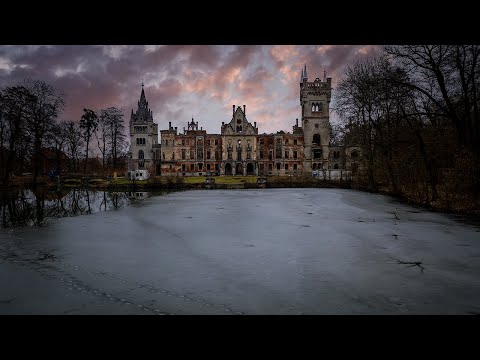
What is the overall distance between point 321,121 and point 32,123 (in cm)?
5337

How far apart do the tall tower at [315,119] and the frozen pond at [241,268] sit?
5745cm

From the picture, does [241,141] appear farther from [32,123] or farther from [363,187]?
[32,123]

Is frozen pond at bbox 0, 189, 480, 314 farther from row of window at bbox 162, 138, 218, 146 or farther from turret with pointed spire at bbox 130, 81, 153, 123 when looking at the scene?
turret with pointed spire at bbox 130, 81, 153, 123

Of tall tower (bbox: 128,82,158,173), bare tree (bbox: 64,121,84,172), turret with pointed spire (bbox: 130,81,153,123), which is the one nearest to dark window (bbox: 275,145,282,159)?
tall tower (bbox: 128,82,158,173)

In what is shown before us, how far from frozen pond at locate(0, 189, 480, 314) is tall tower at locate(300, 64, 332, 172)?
57453mm

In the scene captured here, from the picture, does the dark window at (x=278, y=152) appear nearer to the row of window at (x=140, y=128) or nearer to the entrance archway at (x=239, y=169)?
the entrance archway at (x=239, y=169)

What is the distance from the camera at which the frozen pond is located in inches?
177

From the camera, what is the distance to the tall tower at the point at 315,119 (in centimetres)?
6850

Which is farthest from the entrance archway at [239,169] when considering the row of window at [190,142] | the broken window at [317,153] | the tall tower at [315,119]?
the broken window at [317,153]

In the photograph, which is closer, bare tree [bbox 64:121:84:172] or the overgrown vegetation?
the overgrown vegetation

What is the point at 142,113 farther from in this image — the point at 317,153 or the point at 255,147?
the point at 317,153

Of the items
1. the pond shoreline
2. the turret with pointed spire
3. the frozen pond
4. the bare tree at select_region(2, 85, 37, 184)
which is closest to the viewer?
the frozen pond
